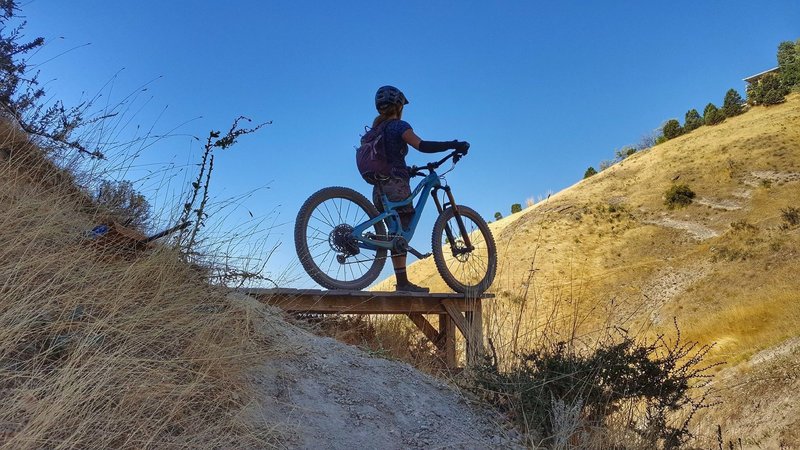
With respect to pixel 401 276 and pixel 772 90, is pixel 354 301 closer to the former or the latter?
pixel 401 276

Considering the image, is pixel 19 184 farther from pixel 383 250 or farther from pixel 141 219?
pixel 383 250

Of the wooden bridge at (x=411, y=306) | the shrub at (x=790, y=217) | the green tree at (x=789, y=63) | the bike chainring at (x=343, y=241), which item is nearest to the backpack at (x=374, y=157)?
the bike chainring at (x=343, y=241)

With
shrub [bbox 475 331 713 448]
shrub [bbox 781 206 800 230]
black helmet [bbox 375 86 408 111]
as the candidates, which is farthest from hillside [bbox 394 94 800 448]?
shrub [bbox 475 331 713 448]

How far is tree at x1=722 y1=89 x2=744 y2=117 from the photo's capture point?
4697 cm

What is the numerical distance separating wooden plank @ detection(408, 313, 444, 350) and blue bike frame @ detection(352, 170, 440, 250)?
998 millimetres

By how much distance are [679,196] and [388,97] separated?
33475 millimetres

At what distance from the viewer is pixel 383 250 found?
22.7 ft

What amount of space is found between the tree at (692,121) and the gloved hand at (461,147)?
4726cm

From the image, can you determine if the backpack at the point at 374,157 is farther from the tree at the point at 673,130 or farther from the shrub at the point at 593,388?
the tree at the point at 673,130

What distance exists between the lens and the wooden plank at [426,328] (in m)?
7.42

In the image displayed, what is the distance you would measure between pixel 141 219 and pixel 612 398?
476 cm

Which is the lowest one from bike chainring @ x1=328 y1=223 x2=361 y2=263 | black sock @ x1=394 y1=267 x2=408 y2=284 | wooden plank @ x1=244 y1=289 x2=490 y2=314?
wooden plank @ x1=244 y1=289 x2=490 y2=314

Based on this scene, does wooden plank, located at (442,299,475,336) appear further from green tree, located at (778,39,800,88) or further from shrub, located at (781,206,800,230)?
green tree, located at (778,39,800,88)

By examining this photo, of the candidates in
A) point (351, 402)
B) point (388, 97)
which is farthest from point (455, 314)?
point (351, 402)
